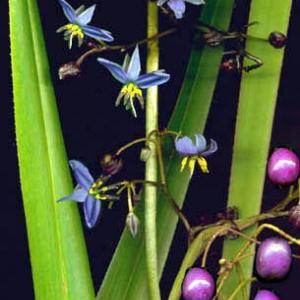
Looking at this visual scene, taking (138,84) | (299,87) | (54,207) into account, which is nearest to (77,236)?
(54,207)

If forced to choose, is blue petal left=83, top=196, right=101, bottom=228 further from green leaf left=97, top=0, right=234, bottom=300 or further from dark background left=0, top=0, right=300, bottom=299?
dark background left=0, top=0, right=300, bottom=299

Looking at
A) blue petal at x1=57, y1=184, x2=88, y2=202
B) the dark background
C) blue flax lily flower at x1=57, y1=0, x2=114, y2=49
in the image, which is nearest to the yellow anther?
blue flax lily flower at x1=57, y1=0, x2=114, y2=49

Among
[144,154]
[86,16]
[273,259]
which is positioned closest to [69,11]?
[86,16]

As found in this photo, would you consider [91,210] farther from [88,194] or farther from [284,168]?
[284,168]

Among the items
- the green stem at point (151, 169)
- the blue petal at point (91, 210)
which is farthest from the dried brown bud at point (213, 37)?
the blue petal at point (91, 210)

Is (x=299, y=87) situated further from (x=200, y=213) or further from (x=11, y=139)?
(x=11, y=139)
